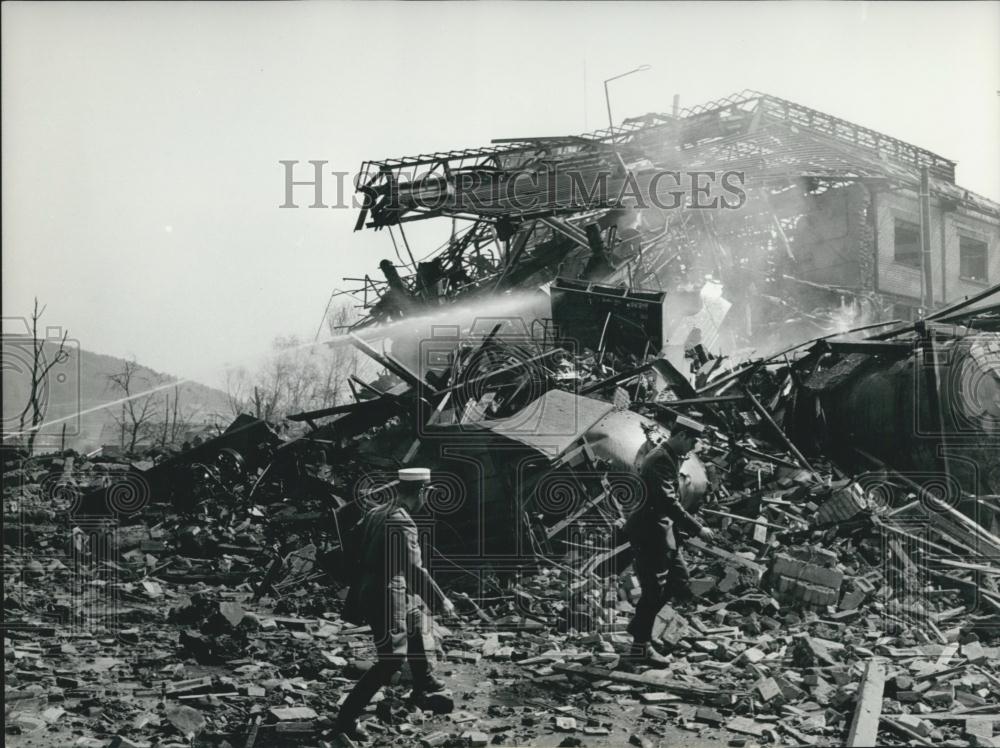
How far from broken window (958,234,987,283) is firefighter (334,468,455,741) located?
102ft

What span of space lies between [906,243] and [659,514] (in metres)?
25.3

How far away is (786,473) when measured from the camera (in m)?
9.70

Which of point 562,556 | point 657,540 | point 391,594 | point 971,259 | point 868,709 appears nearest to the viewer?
point 391,594

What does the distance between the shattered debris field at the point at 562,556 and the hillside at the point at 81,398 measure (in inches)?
113

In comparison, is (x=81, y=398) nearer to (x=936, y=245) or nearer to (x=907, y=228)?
(x=907, y=228)

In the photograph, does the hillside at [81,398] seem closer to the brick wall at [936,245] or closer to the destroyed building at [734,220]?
the destroyed building at [734,220]

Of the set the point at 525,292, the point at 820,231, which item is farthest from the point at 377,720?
the point at 820,231

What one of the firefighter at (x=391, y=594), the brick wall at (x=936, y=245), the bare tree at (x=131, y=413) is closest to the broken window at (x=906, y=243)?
the brick wall at (x=936, y=245)

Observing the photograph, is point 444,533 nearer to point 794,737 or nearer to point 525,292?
point 794,737

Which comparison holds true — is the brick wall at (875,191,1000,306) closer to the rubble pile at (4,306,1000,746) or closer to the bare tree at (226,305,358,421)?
the rubble pile at (4,306,1000,746)

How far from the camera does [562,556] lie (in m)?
7.52

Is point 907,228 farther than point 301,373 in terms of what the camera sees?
No

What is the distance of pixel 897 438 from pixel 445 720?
23.5 ft

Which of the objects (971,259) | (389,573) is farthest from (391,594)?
(971,259)
